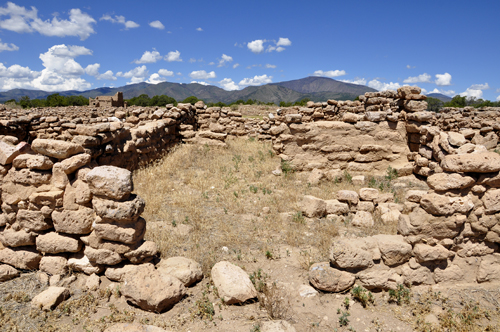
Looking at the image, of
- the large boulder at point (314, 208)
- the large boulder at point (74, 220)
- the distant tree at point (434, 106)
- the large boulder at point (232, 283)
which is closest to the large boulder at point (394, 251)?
the large boulder at point (232, 283)

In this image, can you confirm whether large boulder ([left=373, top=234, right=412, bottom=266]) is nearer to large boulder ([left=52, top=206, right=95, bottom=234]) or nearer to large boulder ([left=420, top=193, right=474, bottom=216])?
large boulder ([left=420, top=193, right=474, bottom=216])

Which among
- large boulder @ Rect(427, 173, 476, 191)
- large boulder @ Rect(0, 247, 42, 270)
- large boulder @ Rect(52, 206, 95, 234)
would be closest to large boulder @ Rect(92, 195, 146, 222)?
large boulder @ Rect(52, 206, 95, 234)

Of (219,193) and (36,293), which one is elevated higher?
(219,193)

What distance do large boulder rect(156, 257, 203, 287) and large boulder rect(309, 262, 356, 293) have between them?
159 cm

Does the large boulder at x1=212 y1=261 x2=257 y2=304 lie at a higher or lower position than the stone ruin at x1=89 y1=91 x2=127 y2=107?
lower

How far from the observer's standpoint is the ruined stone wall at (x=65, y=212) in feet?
12.4

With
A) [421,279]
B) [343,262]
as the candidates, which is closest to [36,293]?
[343,262]

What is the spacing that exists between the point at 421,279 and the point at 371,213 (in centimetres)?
208

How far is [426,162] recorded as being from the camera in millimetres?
7359

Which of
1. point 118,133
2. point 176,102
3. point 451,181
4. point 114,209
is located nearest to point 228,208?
point 114,209

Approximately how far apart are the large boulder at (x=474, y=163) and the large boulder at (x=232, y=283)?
10.0 ft

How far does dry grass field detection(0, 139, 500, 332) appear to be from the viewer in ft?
10.8

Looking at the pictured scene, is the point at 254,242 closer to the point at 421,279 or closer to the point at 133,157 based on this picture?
the point at 421,279

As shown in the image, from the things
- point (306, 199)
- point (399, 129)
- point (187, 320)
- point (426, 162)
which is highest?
point (399, 129)
